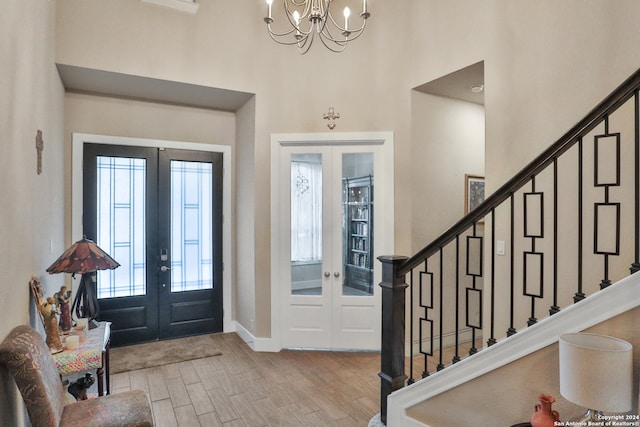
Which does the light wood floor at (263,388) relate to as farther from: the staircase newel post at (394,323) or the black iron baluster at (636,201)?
the black iron baluster at (636,201)

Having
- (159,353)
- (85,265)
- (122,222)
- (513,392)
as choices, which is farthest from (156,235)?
(513,392)

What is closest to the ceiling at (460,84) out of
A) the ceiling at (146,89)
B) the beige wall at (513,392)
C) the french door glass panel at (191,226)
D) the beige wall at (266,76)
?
the beige wall at (266,76)

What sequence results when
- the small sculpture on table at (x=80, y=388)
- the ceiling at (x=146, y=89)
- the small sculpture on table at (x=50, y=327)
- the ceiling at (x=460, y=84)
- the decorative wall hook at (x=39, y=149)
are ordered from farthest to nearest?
the ceiling at (x=146, y=89), the ceiling at (x=460, y=84), the small sculpture on table at (x=80, y=388), the decorative wall hook at (x=39, y=149), the small sculpture on table at (x=50, y=327)

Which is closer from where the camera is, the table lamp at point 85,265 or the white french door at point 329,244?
the table lamp at point 85,265

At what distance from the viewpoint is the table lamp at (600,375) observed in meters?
1.57

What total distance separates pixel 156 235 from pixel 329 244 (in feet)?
6.76

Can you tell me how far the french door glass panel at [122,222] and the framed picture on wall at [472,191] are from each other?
12.3 ft

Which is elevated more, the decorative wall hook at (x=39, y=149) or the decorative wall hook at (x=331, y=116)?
the decorative wall hook at (x=331, y=116)

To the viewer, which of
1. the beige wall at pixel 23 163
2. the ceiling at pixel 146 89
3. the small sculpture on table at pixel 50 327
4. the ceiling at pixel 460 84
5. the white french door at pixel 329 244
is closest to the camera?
the beige wall at pixel 23 163

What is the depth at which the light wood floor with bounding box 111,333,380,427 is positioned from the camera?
2885 millimetres

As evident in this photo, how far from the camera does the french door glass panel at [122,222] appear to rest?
431 centimetres

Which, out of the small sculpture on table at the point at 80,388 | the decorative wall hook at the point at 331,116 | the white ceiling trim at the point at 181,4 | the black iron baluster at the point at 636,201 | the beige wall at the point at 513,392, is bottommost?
the small sculpture on table at the point at 80,388

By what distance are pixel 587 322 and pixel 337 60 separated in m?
3.54

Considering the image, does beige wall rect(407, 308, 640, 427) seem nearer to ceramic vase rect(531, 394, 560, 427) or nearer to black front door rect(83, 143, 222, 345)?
ceramic vase rect(531, 394, 560, 427)
